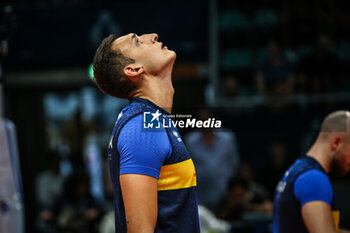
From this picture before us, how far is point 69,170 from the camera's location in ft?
29.9

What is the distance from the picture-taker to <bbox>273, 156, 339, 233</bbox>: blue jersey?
2850 millimetres

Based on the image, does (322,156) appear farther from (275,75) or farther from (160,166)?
(275,75)

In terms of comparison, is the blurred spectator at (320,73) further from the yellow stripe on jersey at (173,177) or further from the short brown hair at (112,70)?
the yellow stripe on jersey at (173,177)

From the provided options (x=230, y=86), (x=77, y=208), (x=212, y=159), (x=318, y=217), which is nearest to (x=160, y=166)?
(x=318, y=217)

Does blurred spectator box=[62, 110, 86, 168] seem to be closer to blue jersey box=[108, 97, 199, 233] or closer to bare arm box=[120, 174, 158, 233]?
blue jersey box=[108, 97, 199, 233]

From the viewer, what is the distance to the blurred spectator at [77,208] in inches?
284

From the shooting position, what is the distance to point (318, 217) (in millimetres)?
2758

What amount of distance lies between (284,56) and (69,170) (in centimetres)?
411

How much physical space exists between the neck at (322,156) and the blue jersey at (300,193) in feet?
0.11

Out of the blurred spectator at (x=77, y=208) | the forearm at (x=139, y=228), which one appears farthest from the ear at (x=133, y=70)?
the blurred spectator at (x=77, y=208)

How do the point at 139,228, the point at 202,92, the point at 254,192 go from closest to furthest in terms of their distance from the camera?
the point at 139,228, the point at 254,192, the point at 202,92

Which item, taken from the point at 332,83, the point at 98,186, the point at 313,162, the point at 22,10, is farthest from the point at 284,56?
the point at 313,162

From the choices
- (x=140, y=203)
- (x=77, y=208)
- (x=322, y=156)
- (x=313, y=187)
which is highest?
(x=140, y=203)

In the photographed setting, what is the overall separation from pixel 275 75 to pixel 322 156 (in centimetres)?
493
